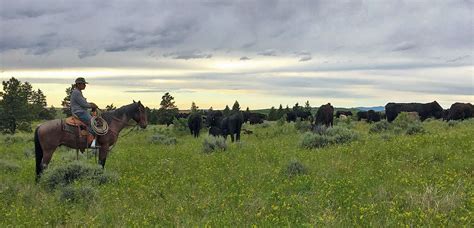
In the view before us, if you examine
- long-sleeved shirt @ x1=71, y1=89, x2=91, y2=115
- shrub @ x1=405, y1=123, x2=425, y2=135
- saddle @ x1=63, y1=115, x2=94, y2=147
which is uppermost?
long-sleeved shirt @ x1=71, y1=89, x2=91, y2=115

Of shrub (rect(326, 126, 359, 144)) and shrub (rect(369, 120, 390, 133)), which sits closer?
shrub (rect(326, 126, 359, 144))

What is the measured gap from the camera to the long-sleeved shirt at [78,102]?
1321 centimetres

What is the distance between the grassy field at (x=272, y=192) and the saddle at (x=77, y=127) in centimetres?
185

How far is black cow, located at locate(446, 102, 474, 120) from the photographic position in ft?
131

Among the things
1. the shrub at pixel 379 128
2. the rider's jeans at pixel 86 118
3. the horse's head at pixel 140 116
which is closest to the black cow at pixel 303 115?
the shrub at pixel 379 128

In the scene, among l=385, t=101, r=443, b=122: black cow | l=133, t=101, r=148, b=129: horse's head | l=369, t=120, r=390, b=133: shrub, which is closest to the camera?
l=133, t=101, r=148, b=129: horse's head

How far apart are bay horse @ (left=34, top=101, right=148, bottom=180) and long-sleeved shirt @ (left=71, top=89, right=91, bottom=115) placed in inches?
24.3

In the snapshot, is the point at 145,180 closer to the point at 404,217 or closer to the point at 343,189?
the point at 343,189

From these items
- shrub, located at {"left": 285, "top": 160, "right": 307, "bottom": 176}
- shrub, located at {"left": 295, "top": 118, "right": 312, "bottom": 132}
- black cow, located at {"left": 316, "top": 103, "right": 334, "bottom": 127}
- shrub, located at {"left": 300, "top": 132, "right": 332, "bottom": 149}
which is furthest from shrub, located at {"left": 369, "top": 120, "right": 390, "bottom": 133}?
shrub, located at {"left": 285, "top": 160, "right": 307, "bottom": 176}

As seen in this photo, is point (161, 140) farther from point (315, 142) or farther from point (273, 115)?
point (273, 115)

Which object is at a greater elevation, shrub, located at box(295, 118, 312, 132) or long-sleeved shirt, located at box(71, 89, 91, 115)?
long-sleeved shirt, located at box(71, 89, 91, 115)

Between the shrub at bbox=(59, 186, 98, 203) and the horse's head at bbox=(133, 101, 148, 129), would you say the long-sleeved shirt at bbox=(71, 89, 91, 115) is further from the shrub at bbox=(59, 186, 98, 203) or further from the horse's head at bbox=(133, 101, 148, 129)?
the shrub at bbox=(59, 186, 98, 203)

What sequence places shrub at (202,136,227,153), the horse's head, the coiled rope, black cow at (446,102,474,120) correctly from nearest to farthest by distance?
1. the coiled rope
2. the horse's head
3. shrub at (202,136,227,153)
4. black cow at (446,102,474,120)

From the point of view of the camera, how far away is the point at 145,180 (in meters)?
11.7
